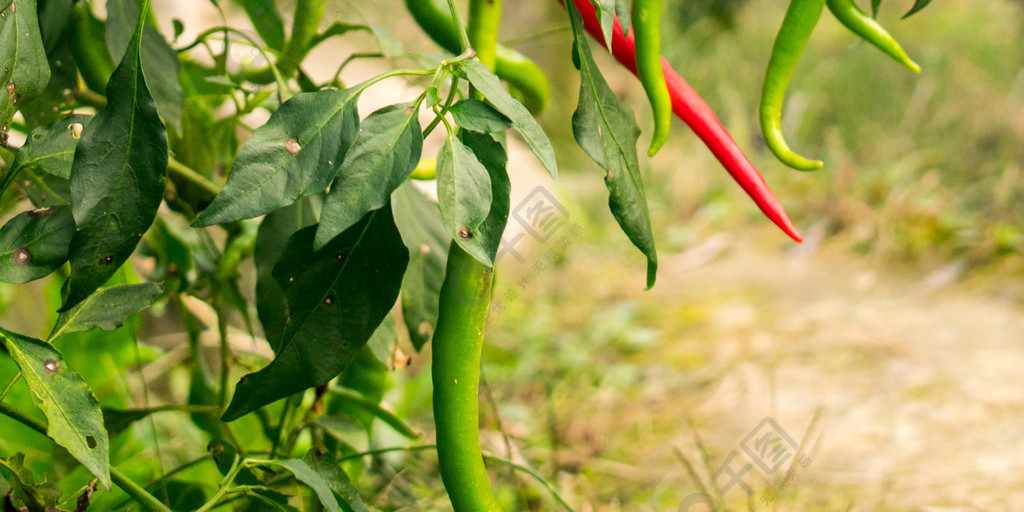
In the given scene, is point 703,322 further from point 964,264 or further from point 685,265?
point 964,264

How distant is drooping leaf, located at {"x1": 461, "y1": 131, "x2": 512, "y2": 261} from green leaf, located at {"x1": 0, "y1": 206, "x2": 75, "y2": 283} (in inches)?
9.2

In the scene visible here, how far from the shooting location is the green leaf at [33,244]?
0.42m

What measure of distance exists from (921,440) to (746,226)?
4.34ft

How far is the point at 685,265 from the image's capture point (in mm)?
2221

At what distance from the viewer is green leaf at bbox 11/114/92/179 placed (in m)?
0.43

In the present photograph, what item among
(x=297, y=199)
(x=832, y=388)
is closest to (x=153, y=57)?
(x=297, y=199)

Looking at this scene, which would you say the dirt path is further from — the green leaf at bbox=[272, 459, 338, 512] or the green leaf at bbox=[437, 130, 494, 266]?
the green leaf at bbox=[437, 130, 494, 266]

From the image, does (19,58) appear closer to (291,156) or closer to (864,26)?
(291,156)

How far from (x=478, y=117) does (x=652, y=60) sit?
18cm

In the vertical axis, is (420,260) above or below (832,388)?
below

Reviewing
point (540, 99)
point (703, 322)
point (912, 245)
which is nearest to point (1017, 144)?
point (912, 245)

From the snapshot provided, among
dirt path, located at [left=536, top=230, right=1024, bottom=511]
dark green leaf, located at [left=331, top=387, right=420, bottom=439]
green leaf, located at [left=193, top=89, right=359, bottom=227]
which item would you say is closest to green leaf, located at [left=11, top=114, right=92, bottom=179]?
green leaf, located at [left=193, top=89, right=359, bottom=227]

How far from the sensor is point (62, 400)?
0.39 meters

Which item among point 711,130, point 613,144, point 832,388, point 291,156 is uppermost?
point 832,388
